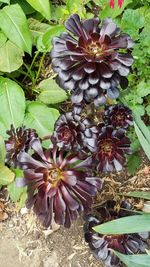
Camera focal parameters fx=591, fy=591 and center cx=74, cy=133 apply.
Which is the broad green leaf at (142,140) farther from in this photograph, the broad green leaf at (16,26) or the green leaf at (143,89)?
the broad green leaf at (16,26)

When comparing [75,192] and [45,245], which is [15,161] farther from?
[45,245]

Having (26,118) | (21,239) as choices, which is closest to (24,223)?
(21,239)

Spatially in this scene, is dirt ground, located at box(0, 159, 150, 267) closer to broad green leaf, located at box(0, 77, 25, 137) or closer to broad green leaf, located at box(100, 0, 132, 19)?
broad green leaf, located at box(0, 77, 25, 137)

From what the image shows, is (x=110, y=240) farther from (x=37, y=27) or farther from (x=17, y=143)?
(x=37, y=27)

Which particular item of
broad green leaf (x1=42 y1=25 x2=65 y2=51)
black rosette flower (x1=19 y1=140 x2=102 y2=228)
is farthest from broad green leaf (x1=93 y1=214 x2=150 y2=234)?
broad green leaf (x1=42 y1=25 x2=65 y2=51)

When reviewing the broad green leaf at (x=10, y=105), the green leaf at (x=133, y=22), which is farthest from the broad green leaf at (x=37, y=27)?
the green leaf at (x=133, y=22)

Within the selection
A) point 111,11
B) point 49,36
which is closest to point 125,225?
point 49,36

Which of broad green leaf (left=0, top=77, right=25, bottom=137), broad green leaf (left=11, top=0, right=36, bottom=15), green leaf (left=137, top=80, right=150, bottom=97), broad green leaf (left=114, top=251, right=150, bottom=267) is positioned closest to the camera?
broad green leaf (left=114, top=251, right=150, bottom=267)
